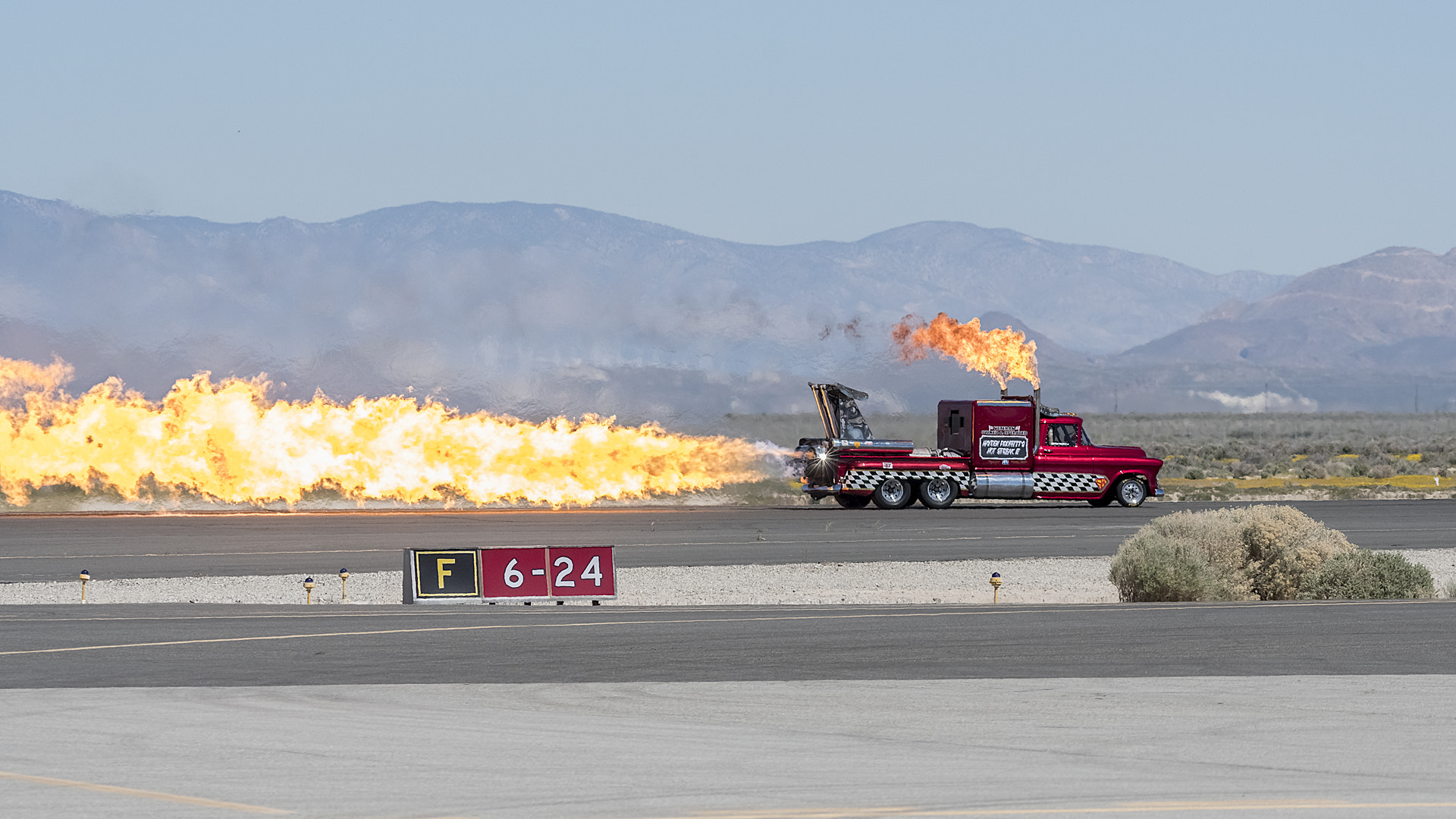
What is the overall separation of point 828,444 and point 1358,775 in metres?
38.4

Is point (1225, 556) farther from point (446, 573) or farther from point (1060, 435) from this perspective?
point (1060, 435)

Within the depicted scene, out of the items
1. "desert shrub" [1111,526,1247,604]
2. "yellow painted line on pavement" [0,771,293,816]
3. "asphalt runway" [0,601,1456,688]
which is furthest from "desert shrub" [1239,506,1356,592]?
"yellow painted line on pavement" [0,771,293,816]

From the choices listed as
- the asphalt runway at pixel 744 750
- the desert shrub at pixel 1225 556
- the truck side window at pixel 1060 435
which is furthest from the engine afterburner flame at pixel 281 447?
the asphalt runway at pixel 744 750

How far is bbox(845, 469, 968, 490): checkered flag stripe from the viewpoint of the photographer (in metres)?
48.5

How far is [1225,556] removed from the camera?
28047 millimetres

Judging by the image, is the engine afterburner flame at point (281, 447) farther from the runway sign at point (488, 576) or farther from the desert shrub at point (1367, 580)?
the desert shrub at point (1367, 580)

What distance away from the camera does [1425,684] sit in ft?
49.0

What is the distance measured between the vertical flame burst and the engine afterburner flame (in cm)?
1106

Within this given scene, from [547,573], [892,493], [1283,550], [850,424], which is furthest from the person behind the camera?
[850,424]

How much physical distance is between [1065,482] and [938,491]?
3.93m

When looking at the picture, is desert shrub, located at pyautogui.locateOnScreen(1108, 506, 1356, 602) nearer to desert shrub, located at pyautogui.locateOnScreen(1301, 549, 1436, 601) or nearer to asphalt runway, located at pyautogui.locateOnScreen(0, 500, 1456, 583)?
desert shrub, located at pyautogui.locateOnScreen(1301, 549, 1436, 601)

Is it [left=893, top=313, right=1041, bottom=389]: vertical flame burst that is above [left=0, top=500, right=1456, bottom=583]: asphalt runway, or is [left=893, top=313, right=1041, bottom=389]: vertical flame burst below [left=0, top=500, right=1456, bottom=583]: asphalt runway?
above

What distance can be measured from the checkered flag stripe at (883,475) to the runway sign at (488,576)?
2426 cm

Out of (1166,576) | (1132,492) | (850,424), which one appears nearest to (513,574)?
(1166,576)
